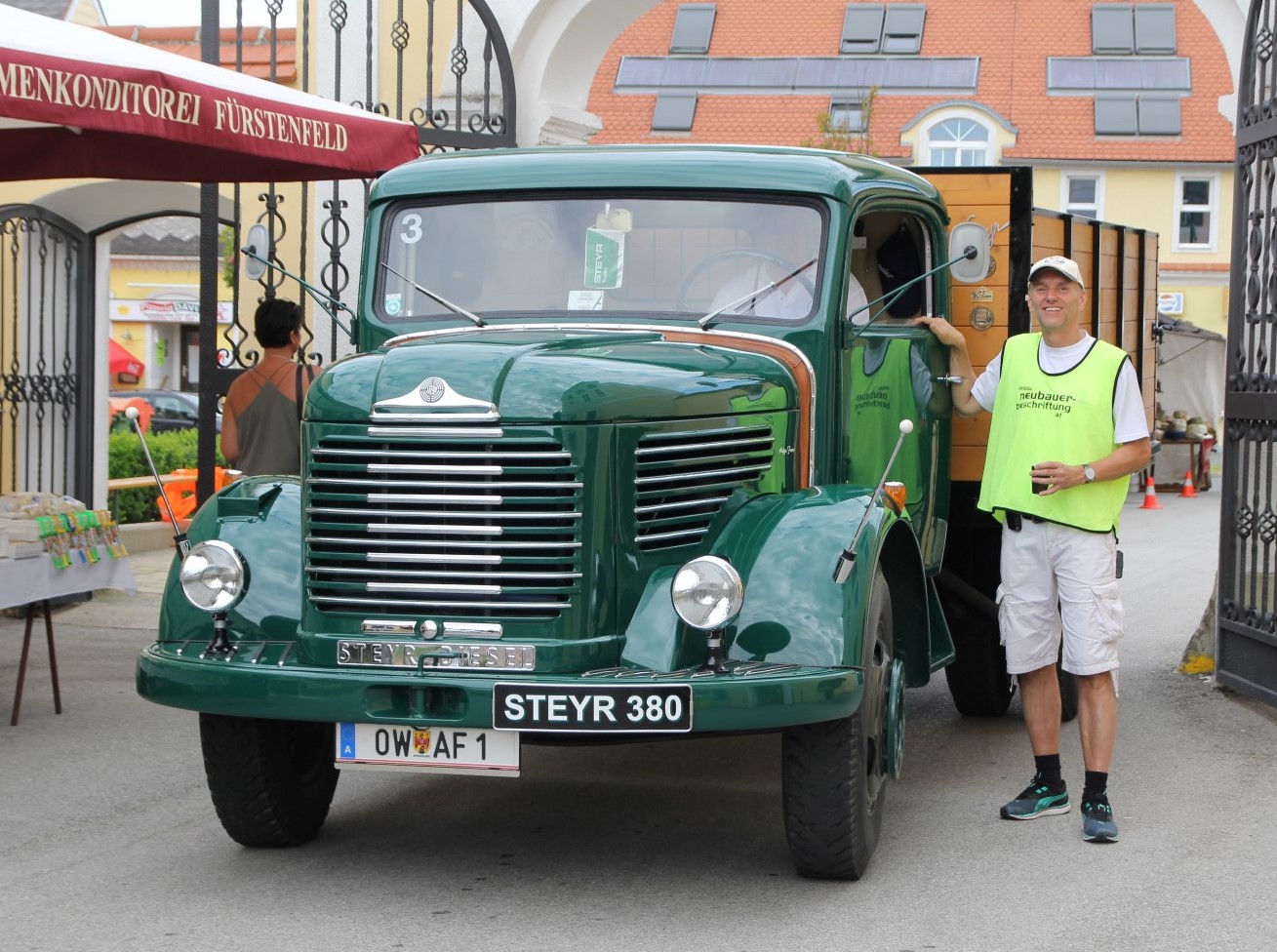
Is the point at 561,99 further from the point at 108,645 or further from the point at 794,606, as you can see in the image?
the point at 794,606

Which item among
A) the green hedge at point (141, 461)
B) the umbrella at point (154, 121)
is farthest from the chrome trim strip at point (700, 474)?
the green hedge at point (141, 461)

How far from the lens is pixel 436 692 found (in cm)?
504

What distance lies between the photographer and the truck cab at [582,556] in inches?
199

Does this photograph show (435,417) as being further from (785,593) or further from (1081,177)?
(1081,177)

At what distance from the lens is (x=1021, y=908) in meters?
5.22

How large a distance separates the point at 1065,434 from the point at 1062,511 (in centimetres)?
26

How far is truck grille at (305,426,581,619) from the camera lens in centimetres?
511

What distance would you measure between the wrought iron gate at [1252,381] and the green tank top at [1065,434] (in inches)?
105

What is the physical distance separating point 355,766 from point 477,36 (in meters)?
7.40

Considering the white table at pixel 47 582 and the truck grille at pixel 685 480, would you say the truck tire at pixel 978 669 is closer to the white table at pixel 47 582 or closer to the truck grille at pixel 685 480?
the truck grille at pixel 685 480

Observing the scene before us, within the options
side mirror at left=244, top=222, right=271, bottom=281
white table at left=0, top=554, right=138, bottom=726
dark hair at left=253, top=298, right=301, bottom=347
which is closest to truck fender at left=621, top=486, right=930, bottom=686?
side mirror at left=244, top=222, right=271, bottom=281

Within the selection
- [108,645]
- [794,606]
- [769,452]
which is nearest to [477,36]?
[108,645]

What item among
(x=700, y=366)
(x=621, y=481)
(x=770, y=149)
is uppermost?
(x=770, y=149)

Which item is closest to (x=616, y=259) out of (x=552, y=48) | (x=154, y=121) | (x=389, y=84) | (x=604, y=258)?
(x=604, y=258)
